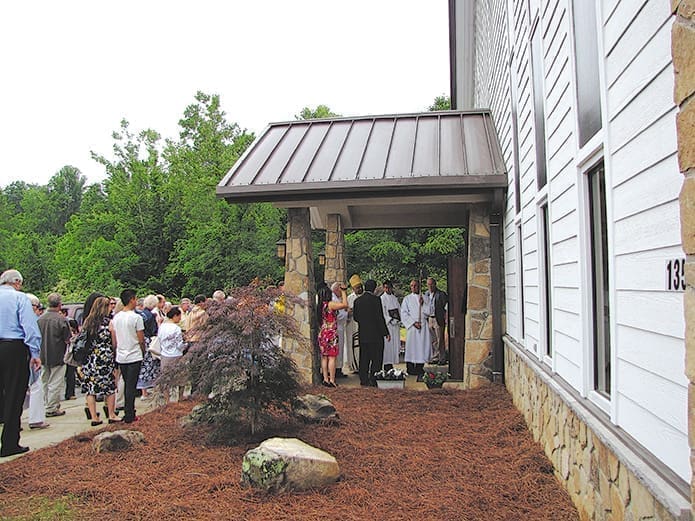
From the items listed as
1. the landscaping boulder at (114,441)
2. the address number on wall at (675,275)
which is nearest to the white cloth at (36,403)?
the landscaping boulder at (114,441)

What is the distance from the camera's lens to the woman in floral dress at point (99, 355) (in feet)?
26.3

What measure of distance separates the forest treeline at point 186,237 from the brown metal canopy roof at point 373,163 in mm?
16080

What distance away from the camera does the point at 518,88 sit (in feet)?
24.2

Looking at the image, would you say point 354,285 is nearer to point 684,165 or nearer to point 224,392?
point 224,392

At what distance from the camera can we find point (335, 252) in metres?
13.3

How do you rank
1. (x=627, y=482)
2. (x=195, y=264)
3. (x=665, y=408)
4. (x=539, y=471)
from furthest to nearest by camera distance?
(x=195, y=264) < (x=539, y=471) < (x=627, y=482) < (x=665, y=408)

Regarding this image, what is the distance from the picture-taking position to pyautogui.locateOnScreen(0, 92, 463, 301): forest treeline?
31.8 m

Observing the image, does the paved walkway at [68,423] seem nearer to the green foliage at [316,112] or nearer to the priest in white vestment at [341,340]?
the priest in white vestment at [341,340]

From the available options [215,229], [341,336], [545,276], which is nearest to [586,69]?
[545,276]

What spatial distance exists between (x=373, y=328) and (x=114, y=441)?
496 centimetres

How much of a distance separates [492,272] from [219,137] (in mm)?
30752

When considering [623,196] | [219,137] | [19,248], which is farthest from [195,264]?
[623,196]

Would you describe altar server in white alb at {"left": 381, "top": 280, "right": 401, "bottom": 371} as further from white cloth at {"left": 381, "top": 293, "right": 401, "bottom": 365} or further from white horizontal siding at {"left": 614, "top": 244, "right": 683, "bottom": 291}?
white horizontal siding at {"left": 614, "top": 244, "right": 683, "bottom": 291}

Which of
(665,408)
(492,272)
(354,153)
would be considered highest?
(354,153)
